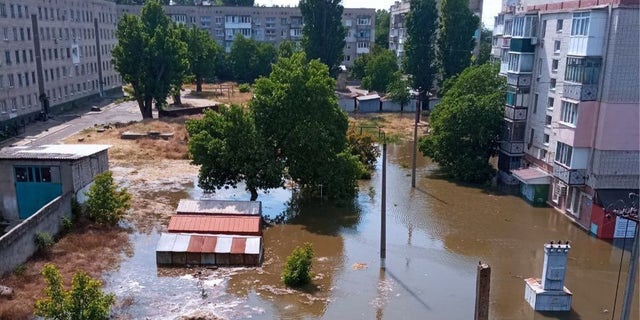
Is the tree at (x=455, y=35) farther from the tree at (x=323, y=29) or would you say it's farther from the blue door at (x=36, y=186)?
the blue door at (x=36, y=186)

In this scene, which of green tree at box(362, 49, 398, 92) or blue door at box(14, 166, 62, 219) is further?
green tree at box(362, 49, 398, 92)

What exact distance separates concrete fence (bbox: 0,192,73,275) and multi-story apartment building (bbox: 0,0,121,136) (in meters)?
26.6

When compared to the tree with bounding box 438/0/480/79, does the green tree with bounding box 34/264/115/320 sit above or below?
below

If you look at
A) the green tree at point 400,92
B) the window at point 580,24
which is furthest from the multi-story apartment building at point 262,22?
the window at point 580,24

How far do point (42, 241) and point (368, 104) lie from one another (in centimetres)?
5078

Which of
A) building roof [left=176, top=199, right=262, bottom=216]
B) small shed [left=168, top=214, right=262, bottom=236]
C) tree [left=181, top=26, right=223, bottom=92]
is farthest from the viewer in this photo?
tree [left=181, top=26, right=223, bottom=92]

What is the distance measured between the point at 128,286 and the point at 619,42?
26.9m

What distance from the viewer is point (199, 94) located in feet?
260

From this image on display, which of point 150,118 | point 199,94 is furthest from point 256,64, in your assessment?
point 150,118

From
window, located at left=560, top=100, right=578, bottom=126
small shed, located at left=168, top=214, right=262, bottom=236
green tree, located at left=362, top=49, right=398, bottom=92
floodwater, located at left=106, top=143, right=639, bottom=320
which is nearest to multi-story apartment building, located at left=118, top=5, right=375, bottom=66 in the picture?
green tree, located at left=362, top=49, right=398, bottom=92

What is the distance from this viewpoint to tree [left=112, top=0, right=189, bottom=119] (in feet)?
182

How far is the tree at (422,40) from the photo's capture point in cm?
6725

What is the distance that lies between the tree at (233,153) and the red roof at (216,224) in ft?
14.1

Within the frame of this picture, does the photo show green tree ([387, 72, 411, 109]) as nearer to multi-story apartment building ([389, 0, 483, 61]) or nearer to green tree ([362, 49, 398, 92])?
green tree ([362, 49, 398, 92])
